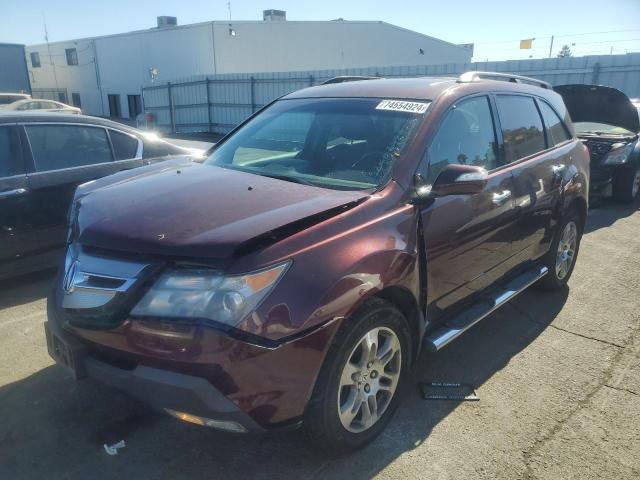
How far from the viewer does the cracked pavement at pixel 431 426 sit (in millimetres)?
2477

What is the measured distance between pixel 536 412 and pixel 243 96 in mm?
19604

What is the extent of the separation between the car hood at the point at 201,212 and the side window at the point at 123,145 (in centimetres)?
226

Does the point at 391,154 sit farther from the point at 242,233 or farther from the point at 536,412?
the point at 536,412

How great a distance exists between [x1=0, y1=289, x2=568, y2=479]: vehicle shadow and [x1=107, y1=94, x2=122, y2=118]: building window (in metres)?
38.2

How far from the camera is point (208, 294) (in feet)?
6.71

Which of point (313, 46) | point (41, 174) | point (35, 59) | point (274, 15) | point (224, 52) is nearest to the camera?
point (41, 174)

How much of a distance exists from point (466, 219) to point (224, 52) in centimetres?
2964

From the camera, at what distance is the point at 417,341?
9.45 ft

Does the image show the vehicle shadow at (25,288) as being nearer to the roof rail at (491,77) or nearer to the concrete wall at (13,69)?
the roof rail at (491,77)

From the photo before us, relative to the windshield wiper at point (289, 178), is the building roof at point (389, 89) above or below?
above

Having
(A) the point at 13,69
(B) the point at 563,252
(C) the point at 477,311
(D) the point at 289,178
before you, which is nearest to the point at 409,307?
(C) the point at 477,311

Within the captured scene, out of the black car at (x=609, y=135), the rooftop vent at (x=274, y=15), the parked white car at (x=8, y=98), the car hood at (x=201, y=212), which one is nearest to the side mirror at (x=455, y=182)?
the car hood at (x=201, y=212)

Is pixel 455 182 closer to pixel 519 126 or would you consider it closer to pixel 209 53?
pixel 519 126

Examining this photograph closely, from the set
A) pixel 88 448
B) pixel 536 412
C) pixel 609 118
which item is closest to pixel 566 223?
pixel 536 412
